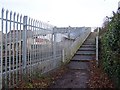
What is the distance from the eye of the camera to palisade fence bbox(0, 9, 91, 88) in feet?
22.9

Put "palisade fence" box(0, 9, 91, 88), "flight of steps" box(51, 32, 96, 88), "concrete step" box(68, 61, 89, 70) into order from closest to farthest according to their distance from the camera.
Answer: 1. "palisade fence" box(0, 9, 91, 88)
2. "flight of steps" box(51, 32, 96, 88)
3. "concrete step" box(68, 61, 89, 70)

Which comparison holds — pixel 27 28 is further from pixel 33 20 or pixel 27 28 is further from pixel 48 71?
pixel 48 71

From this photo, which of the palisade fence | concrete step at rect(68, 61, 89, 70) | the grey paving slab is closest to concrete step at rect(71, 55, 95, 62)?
the grey paving slab

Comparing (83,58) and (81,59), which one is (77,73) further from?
(83,58)

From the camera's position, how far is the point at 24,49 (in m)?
8.44

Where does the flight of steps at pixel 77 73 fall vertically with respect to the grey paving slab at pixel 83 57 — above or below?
below

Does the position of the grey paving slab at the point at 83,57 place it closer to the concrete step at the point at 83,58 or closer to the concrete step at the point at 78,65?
the concrete step at the point at 83,58

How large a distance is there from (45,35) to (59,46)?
293 cm

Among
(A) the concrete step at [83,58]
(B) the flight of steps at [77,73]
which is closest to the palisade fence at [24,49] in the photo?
(B) the flight of steps at [77,73]

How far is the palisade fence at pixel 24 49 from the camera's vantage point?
6.98 meters

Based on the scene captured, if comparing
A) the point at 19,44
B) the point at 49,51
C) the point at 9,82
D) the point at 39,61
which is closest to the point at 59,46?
the point at 49,51

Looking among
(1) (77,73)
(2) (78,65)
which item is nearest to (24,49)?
(1) (77,73)

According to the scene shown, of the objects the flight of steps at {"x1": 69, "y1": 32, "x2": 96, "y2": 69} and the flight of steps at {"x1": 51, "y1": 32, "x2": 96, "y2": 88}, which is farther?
the flight of steps at {"x1": 69, "y1": 32, "x2": 96, "y2": 69}

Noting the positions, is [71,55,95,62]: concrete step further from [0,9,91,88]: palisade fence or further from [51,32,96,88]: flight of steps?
[0,9,91,88]: palisade fence
